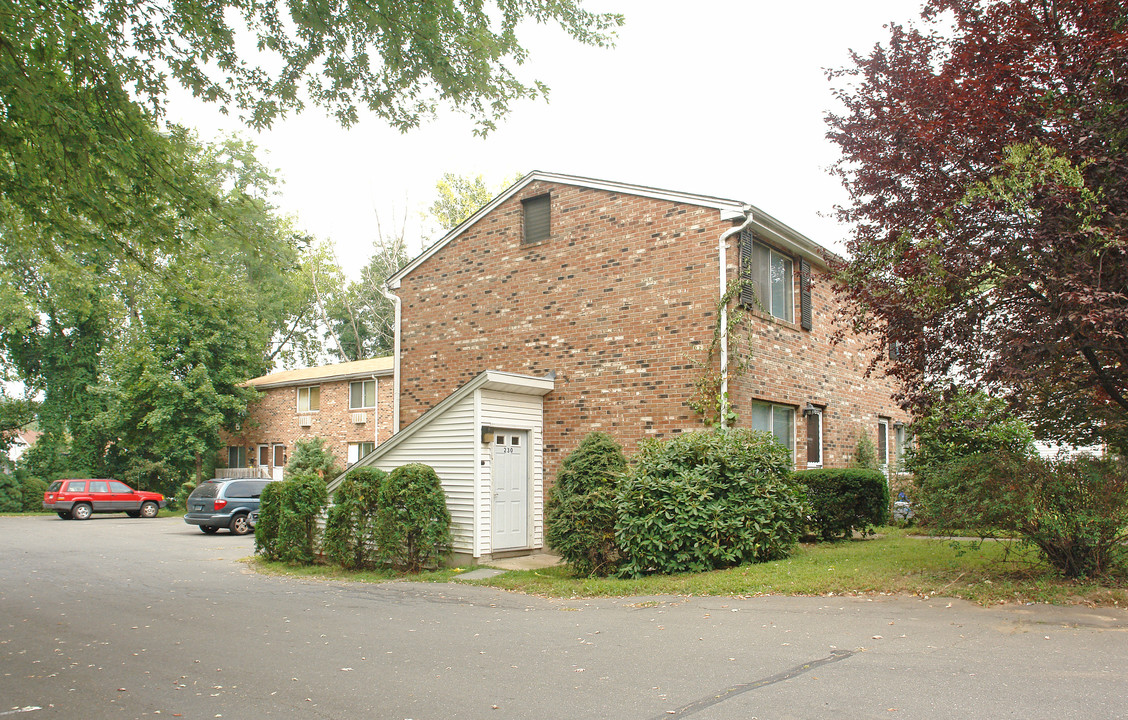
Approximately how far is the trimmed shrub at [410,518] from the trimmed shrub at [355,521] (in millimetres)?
319

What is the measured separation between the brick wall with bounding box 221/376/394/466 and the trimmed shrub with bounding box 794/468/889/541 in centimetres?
1687

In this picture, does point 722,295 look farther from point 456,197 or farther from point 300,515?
point 456,197

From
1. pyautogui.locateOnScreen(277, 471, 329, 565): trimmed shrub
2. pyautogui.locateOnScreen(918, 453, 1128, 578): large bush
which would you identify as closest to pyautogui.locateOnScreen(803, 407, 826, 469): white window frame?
pyautogui.locateOnScreen(918, 453, 1128, 578): large bush

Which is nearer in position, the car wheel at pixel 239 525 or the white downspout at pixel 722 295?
the white downspout at pixel 722 295

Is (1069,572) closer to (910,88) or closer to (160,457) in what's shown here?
(910,88)

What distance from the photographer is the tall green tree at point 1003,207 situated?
25.1 feet

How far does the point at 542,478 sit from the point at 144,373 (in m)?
23.4

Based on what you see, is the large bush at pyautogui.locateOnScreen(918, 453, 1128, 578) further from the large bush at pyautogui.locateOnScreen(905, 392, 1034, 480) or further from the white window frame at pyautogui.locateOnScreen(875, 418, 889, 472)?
the white window frame at pyautogui.locateOnScreen(875, 418, 889, 472)

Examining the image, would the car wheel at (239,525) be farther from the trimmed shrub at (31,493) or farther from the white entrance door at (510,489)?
the trimmed shrub at (31,493)

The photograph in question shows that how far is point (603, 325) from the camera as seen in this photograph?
47.5 feet

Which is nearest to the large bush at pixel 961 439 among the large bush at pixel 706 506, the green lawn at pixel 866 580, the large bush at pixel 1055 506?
the green lawn at pixel 866 580

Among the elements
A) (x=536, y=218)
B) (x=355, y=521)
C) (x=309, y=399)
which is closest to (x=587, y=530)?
(x=355, y=521)

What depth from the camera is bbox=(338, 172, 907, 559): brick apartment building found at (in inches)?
527

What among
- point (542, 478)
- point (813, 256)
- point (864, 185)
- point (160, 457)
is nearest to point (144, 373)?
point (160, 457)
